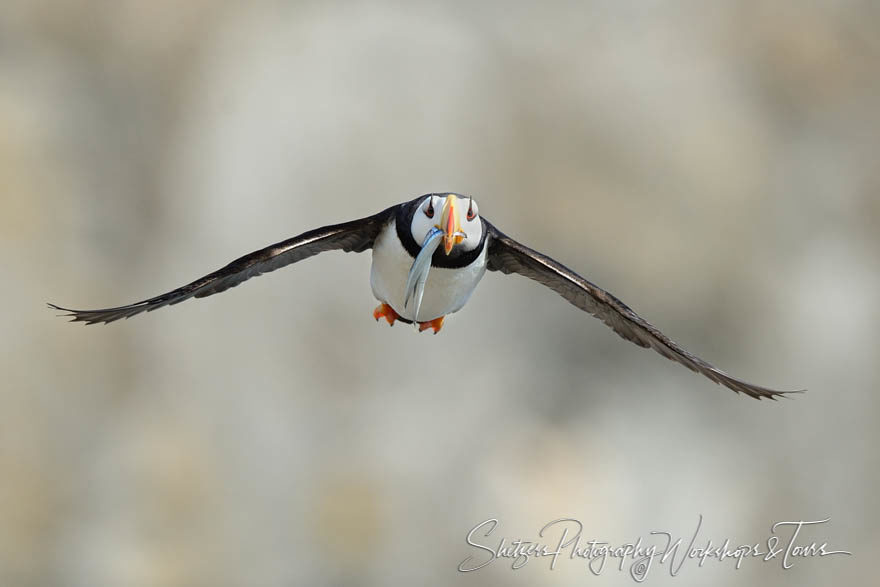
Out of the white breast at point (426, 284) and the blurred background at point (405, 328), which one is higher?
the blurred background at point (405, 328)

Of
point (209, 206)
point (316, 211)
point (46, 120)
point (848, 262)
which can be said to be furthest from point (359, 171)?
point (848, 262)

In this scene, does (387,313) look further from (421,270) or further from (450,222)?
(450,222)

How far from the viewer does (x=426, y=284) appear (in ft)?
19.8

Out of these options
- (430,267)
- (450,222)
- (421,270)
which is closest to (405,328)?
(430,267)

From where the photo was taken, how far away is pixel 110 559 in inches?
535

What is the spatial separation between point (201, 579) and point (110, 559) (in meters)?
1.08

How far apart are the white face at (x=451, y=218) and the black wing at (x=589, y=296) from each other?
452 mm

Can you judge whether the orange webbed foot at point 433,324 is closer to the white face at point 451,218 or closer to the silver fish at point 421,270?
the silver fish at point 421,270

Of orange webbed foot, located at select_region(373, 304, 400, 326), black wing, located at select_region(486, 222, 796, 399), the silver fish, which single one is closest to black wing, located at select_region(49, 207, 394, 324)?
orange webbed foot, located at select_region(373, 304, 400, 326)

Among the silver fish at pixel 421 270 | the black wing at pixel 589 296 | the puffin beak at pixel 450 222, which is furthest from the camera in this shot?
the black wing at pixel 589 296

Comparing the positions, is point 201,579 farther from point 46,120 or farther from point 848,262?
point 848,262

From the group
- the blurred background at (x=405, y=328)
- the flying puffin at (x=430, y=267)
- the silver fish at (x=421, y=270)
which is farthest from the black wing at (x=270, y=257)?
the blurred background at (x=405, y=328)

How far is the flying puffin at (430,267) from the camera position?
553cm

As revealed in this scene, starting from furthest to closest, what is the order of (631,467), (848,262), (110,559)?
(848,262) → (631,467) → (110,559)
